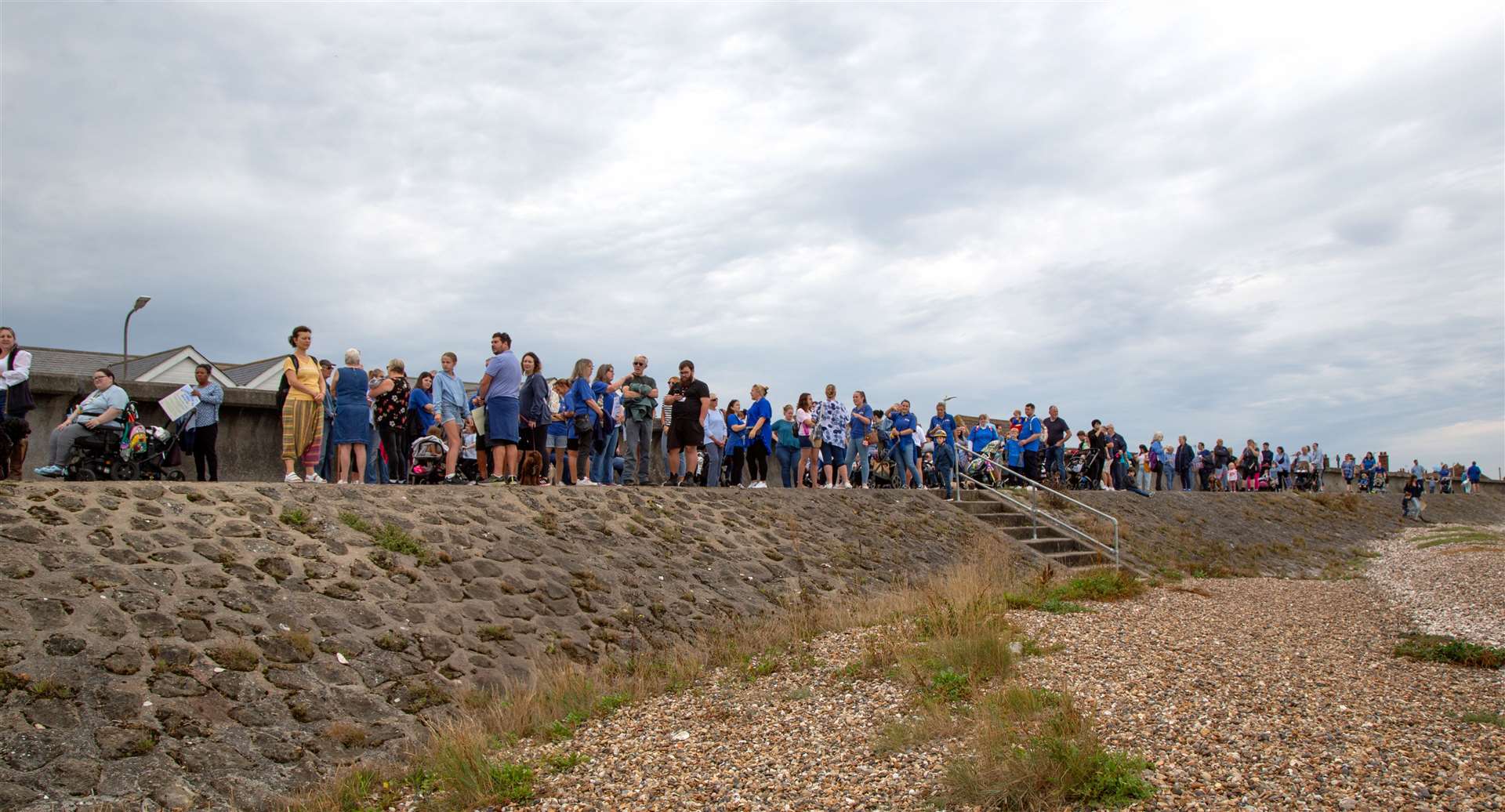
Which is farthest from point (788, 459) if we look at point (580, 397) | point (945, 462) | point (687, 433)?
point (580, 397)

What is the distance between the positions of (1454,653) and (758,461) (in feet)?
33.3

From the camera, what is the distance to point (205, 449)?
1141 centimetres

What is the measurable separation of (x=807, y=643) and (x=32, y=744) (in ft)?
20.7

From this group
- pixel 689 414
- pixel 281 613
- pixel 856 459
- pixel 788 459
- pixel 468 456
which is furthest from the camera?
pixel 856 459

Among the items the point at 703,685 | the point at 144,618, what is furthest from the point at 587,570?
the point at 144,618

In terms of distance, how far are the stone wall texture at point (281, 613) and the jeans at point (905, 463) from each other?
6720 millimetres

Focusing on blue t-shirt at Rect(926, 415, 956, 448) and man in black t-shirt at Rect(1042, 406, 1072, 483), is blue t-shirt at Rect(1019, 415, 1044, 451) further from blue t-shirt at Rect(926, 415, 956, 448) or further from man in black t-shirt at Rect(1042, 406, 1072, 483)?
blue t-shirt at Rect(926, 415, 956, 448)

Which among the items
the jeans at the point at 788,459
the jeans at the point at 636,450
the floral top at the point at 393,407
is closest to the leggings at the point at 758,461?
the jeans at the point at 788,459

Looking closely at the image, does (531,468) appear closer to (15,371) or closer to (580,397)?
(580,397)

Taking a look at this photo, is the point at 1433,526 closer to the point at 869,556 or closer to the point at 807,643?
the point at 869,556

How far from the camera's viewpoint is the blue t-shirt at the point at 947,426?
18719 millimetres

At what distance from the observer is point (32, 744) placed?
598 centimetres

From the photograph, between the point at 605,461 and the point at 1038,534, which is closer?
the point at 605,461

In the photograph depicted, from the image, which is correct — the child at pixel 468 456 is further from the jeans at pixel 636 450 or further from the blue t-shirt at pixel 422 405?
the jeans at pixel 636 450
